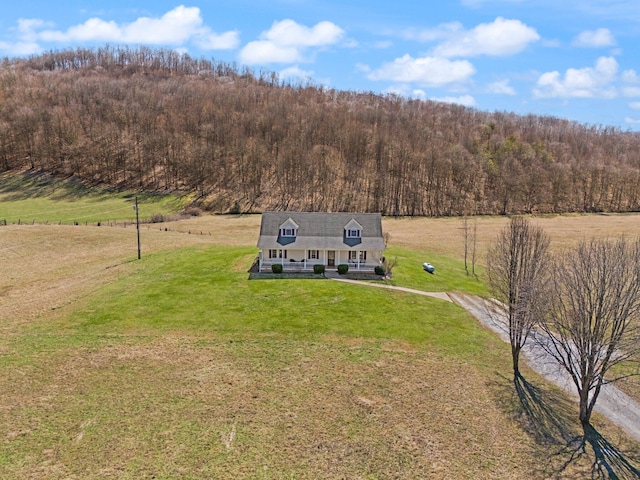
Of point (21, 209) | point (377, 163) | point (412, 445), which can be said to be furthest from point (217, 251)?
point (377, 163)

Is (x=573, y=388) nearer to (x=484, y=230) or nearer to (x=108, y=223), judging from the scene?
(x=484, y=230)

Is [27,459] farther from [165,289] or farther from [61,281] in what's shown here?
[61,281]

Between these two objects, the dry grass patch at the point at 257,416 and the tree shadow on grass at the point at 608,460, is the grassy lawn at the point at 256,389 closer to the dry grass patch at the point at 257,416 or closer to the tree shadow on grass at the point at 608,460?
the dry grass patch at the point at 257,416

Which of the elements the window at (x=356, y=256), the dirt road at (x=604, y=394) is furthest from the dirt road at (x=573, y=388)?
the window at (x=356, y=256)

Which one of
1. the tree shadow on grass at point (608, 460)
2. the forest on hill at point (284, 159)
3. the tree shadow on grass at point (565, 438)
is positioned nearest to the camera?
the tree shadow on grass at point (608, 460)

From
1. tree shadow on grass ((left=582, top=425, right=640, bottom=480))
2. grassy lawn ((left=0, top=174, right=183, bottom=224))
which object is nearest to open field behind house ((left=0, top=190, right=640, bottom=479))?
tree shadow on grass ((left=582, top=425, right=640, bottom=480))

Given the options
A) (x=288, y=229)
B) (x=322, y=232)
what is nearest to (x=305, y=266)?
(x=322, y=232)
